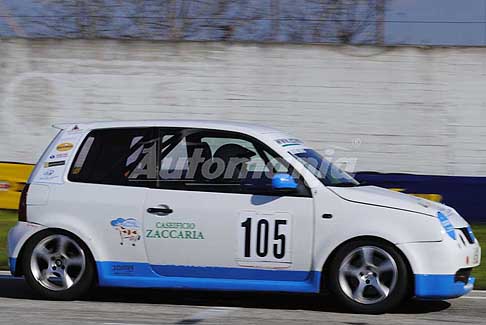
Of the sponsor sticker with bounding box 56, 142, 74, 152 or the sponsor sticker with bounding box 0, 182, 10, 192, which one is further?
the sponsor sticker with bounding box 0, 182, 10, 192

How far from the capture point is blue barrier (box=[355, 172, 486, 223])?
14500mm

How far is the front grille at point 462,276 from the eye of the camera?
25.6ft

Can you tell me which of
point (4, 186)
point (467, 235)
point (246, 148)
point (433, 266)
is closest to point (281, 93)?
point (4, 186)

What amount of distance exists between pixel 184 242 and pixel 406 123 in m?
11.1

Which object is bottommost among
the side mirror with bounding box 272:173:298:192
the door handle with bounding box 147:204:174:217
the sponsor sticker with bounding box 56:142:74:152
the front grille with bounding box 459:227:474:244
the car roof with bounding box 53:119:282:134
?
the front grille with bounding box 459:227:474:244

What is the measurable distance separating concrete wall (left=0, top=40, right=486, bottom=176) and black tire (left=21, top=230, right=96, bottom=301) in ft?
34.3

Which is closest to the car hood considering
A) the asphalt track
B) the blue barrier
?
the asphalt track

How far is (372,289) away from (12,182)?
29.6 ft

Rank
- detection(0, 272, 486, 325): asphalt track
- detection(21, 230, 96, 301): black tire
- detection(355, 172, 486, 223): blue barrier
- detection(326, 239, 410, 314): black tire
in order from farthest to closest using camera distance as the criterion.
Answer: detection(355, 172, 486, 223): blue barrier
detection(21, 230, 96, 301): black tire
detection(326, 239, 410, 314): black tire
detection(0, 272, 486, 325): asphalt track

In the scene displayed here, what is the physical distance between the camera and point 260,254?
26.0 feet

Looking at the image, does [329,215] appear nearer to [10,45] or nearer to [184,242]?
[184,242]

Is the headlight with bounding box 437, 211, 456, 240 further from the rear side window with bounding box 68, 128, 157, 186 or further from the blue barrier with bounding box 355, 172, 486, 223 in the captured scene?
the blue barrier with bounding box 355, 172, 486, 223

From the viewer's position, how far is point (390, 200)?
7.89m

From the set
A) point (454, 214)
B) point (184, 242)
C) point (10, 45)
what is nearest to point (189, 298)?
point (184, 242)
